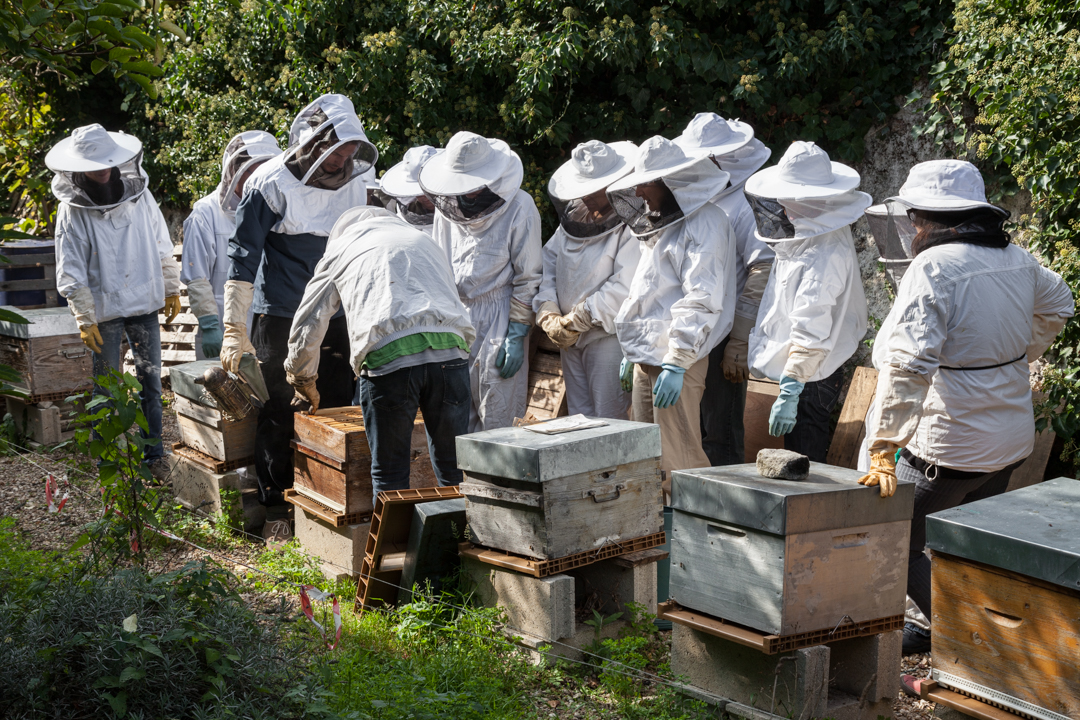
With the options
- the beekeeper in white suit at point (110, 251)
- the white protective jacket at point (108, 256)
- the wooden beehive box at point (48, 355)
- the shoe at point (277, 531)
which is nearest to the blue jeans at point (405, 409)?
the shoe at point (277, 531)

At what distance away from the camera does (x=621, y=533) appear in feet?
11.7

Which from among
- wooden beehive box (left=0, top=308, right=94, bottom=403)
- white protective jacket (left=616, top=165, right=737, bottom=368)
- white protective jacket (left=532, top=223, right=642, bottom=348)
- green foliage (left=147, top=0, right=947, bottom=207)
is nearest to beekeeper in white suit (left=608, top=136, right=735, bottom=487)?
white protective jacket (left=616, top=165, right=737, bottom=368)

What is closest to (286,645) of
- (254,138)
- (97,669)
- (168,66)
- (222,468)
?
(97,669)

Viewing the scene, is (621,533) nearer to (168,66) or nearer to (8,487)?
(8,487)

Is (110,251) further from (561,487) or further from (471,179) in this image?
(561,487)

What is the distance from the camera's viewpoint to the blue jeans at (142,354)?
19.8 feet

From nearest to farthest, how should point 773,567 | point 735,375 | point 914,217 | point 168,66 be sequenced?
point 773,567 → point 914,217 → point 735,375 → point 168,66

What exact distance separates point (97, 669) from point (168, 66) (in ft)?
29.2

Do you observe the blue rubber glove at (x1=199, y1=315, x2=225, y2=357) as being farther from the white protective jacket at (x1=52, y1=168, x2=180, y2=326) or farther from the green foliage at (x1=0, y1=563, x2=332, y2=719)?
the green foliage at (x1=0, y1=563, x2=332, y2=719)

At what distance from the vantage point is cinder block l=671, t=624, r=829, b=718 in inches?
112

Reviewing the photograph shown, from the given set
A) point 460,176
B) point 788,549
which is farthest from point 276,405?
point 788,549

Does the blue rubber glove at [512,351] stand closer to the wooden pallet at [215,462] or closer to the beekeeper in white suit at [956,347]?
the wooden pallet at [215,462]

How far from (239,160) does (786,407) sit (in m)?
4.10

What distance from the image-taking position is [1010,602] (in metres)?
2.50
